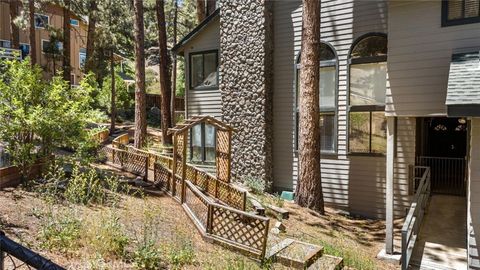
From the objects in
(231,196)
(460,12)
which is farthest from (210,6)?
(460,12)

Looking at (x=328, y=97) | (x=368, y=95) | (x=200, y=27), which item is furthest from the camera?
(x=200, y=27)

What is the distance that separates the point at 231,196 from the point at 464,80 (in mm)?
5786

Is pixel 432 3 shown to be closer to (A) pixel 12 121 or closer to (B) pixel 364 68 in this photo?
(B) pixel 364 68

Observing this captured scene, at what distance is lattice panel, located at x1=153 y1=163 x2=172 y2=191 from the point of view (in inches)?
456

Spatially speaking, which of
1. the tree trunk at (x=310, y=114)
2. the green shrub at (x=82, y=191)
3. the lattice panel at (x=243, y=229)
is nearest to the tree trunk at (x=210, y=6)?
the tree trunk at (x=310, y=114)

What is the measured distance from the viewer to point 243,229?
7449 millimetres

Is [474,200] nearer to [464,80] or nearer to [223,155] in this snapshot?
[464,80]

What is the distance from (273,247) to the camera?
23.4 feet

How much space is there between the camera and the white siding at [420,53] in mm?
7262

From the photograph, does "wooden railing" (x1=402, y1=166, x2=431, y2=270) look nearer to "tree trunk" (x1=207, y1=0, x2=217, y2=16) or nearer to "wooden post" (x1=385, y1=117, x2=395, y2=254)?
"wooden post" (x1=385, y1=117, x2=395, y2=254)

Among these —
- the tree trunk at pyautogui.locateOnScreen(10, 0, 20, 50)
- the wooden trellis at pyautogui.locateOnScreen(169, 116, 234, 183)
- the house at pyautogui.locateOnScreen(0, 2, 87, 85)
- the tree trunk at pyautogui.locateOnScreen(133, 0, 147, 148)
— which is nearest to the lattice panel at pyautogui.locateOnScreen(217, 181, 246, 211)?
the wooden trellis at pyautogui.locateOnScreen(169, 116, 234, 183)

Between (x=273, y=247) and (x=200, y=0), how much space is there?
1626cm

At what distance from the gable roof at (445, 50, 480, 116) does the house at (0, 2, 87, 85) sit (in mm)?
21145

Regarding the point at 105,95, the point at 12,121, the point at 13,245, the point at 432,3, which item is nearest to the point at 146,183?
the point at 12,121
